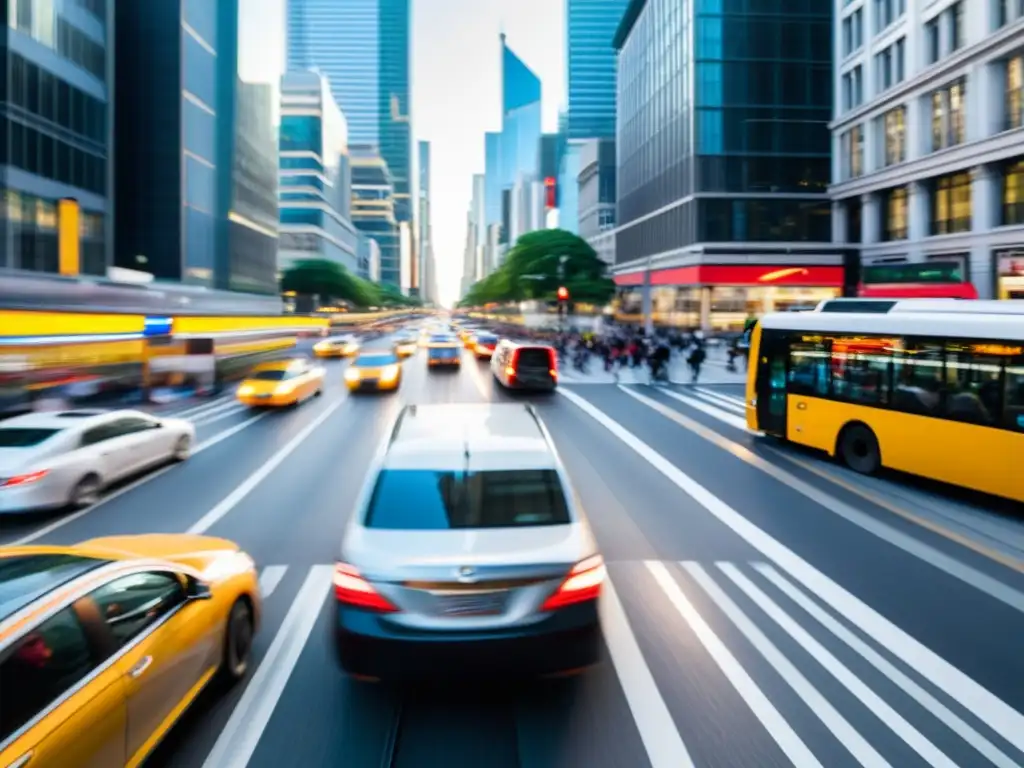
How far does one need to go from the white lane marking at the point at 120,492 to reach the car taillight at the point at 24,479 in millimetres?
609

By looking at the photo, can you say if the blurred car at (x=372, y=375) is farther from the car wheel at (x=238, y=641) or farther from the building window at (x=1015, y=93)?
the building window at (x=1015, y=93)

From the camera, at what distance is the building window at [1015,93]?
37.7 metres

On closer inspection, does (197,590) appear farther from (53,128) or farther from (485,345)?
(53,128)

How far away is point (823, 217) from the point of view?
64.6m

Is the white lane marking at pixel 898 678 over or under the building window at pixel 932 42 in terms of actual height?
under

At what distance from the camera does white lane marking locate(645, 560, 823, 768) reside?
4828mm

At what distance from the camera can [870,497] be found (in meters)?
12.2

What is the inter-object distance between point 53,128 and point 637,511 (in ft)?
170

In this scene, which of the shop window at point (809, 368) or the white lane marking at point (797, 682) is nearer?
the white lane marking at point (797, 682)

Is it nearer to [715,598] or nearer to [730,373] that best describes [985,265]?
[730,373]

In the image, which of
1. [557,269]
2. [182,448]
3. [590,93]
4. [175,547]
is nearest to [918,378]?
[175,547]

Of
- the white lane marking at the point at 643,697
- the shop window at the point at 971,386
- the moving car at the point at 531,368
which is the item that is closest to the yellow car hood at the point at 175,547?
the white lane marking at the point at 643,697

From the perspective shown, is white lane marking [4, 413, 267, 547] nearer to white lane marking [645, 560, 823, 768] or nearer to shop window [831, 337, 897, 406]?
white lane marking [645, 560, 823, 768]

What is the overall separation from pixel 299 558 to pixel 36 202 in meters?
48.6
